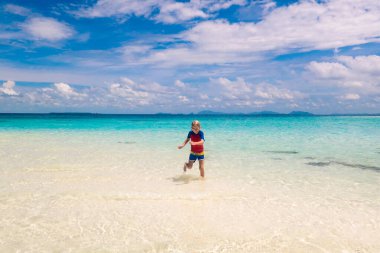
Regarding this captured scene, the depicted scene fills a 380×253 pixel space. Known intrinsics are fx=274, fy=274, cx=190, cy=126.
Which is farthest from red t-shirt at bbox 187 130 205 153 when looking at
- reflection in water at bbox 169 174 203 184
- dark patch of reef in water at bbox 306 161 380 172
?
dark patch of reef in water at bbox 306 161 380 172

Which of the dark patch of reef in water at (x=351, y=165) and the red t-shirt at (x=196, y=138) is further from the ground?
the red t-shirt at (x=196, y=138)

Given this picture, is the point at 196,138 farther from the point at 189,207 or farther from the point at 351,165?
the point at 351,165

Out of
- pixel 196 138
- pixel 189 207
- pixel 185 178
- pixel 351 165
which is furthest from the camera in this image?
pixel 351 165

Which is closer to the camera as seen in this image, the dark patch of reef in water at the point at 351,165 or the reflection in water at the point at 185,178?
the reflection in water at the point at 185,178

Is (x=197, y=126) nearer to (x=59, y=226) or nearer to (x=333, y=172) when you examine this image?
(x=59, y=226)

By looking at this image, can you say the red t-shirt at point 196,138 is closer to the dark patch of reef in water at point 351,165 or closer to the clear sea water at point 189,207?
the clear sea water at point 189,207

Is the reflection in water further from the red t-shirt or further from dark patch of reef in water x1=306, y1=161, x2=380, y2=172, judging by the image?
dark patch of reef in water x1=306, y1=161, x2=380, y2=172

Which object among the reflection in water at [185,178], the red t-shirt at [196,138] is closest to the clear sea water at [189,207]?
the reflection in water at [185,178]

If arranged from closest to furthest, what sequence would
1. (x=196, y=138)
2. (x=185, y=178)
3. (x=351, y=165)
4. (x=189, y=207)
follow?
(x=189, y=207)
(x=196, y=138)
(x=185, y=178)
(x=351, y=165)

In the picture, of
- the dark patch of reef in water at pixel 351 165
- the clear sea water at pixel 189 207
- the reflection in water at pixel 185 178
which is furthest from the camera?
the dark patch of reef in water at pixel 351 165

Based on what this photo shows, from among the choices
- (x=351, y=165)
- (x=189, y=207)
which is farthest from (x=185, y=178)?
(x=351, y=165)

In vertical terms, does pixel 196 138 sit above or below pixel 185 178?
above

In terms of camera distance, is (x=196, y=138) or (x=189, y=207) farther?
(x=196, y=138)

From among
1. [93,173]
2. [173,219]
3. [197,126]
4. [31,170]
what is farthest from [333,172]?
[31,170]
